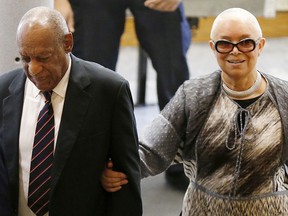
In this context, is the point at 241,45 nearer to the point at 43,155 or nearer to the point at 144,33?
the point at 43,155

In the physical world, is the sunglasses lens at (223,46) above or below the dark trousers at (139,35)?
above

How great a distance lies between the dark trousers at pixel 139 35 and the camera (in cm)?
393

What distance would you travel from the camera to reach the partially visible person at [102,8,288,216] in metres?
2.16

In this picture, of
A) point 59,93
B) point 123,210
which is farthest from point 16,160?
point 123,210

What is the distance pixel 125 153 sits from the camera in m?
1.94

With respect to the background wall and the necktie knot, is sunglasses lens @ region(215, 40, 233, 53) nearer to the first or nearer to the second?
the necktie knot

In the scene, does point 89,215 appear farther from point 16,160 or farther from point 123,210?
point 16,160

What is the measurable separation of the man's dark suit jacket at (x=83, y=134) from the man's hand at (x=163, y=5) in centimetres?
216

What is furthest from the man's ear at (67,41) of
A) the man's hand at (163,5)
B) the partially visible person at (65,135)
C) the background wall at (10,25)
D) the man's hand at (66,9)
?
the man's hand at (163,5)

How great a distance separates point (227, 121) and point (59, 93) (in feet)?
2.15

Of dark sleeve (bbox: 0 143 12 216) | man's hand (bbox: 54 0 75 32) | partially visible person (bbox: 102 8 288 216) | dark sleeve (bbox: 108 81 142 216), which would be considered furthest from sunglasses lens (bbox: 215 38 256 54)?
man's hand (bbox: 54 0 75 32)

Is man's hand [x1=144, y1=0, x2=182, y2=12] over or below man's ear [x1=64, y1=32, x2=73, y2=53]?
below

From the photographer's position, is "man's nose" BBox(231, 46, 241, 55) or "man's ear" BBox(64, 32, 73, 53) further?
"man's nose" BBox(231, 46, 241, 55)

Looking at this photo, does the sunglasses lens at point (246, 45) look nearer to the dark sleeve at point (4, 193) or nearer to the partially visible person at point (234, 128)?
the partially visible person at point (234, 128)
